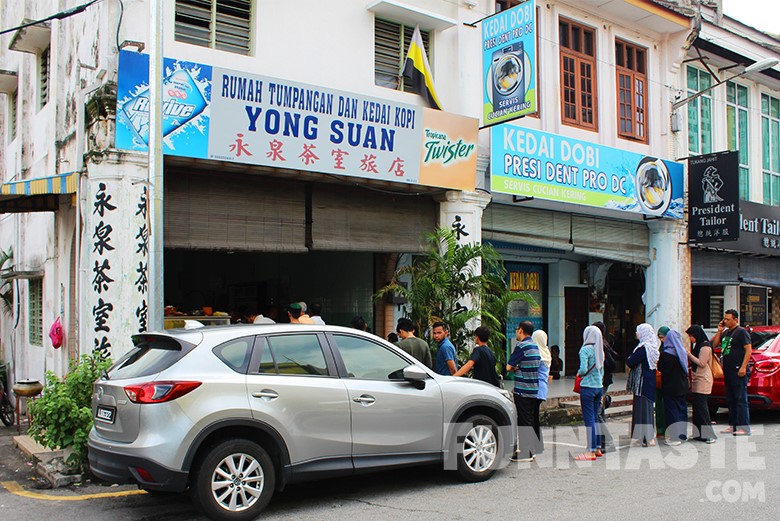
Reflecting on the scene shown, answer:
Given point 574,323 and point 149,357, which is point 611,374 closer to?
point 149,357

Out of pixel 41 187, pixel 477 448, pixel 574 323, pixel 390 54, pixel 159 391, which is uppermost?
pixel 390 54

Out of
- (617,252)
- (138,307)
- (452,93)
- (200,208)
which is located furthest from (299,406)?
(617,252)

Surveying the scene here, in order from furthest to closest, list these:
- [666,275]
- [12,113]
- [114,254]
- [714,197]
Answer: [666,275]
[714,197]
[12,113]
[114,254]

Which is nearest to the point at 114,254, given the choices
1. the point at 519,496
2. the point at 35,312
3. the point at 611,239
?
the point at 35,312

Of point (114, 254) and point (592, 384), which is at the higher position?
point (114, 254)

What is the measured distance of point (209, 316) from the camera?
11.0m

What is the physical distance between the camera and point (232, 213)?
34.6 feet

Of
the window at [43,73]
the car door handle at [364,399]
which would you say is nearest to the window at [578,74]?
the car door handle at [364,399]

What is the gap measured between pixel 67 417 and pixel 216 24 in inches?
233

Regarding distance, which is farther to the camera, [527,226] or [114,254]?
[527,226]

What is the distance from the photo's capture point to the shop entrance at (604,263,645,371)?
18.8m

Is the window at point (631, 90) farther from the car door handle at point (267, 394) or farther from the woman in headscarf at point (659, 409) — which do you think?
the car door handle at point (267, 394)

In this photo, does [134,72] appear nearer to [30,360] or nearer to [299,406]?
[299,406]

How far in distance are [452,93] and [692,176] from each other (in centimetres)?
730
